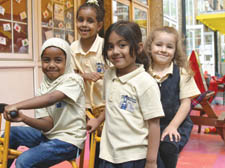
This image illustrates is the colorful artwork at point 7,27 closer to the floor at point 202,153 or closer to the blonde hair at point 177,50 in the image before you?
the floor at point 202,153

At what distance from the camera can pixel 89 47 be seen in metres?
2.21

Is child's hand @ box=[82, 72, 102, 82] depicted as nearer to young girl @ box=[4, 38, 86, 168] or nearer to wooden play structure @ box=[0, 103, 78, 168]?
young girl @ box=[4, 38, 86, 168]

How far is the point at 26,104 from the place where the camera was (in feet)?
4.89

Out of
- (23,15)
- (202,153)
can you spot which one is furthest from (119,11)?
(202,153)

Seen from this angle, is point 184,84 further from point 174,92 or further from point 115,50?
point 115,50

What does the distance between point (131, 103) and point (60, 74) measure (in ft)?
1.61

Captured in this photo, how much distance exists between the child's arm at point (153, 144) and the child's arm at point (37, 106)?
0.50 meters

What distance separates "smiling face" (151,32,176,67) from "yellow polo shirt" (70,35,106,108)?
0.41m

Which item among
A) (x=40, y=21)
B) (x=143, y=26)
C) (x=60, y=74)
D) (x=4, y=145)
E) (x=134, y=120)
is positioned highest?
(x=143, y=26)

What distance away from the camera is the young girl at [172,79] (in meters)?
1.81

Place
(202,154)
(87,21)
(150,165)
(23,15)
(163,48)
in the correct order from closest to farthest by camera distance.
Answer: (150,165)
(163,48)
(87,21)
(202,154)
(23,15)

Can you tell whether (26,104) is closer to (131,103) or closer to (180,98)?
(131,103)

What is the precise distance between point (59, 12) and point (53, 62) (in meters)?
3.47

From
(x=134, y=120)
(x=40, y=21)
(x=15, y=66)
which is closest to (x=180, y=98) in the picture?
(x=134, y=120)
